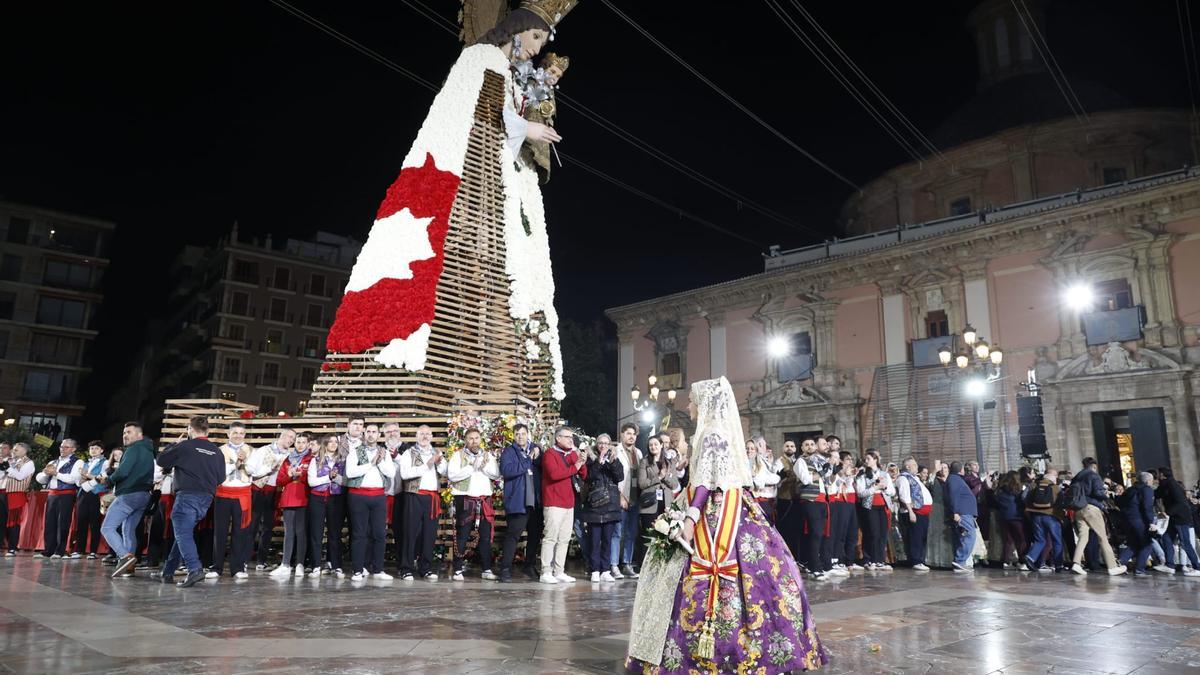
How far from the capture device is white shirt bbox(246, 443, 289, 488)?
7.99 metres

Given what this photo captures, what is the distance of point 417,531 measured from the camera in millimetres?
8203

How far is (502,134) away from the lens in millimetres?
12195

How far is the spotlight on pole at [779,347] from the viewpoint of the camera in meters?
26.9

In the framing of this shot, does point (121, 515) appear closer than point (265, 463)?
Yes

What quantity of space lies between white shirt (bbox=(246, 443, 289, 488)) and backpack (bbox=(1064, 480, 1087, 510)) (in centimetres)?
982

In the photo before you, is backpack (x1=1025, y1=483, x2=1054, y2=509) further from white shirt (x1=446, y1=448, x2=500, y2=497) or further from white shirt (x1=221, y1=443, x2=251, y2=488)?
white shirt (x1=221, y1=443, x2=251, y2=488)

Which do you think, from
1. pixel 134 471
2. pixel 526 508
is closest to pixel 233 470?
pixel 134 471

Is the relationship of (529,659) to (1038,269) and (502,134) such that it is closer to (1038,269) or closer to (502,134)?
(502,134)

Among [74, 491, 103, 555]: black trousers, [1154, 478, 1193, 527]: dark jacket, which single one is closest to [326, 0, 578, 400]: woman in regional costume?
[74, 491, 103, 555]: black trousers

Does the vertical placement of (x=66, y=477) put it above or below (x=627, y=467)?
below

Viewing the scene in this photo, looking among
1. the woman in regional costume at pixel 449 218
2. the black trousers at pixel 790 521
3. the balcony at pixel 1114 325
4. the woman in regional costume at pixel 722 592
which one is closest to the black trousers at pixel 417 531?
the woman in regional costume at pixel 449 218

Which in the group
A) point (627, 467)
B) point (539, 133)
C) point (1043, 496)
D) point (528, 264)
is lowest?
point (1043, 496)

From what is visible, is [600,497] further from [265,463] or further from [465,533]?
[265,463]

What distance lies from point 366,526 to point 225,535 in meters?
1.47
